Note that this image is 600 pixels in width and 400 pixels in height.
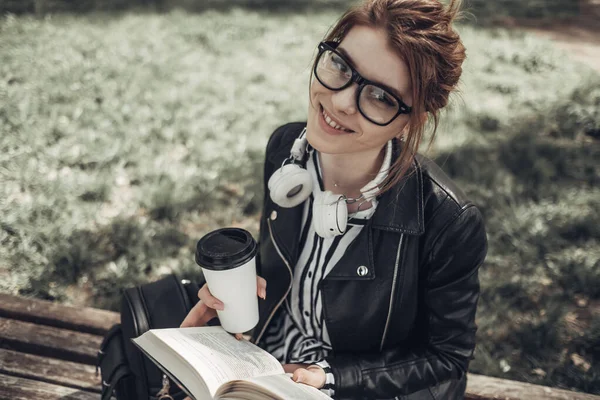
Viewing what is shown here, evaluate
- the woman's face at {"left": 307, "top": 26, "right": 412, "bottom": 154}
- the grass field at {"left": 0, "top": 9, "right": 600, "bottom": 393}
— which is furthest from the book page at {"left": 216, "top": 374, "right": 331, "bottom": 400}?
the grass field at {"left": 0, "top": 9, "right": 600, "bottom": 393}

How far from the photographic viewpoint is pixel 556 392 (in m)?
2.05

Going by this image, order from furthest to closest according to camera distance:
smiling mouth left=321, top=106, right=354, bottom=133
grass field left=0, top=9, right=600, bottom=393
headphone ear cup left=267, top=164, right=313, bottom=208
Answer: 1. grass field left=0, top=9, right=600, bottom=393
2. headphone ear cup left=267, top=164, right=313, bottom=208
3. smiling mouth left=321, top=106, right=354, bottom=133

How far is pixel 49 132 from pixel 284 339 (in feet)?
8.97

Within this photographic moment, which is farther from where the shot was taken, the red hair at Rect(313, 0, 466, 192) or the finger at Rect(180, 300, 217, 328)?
the finger at Rect(180, 300, 217, 328)

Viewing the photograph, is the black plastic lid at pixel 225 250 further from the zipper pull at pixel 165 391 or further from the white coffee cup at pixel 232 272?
the zipper pull at pixel 165 391

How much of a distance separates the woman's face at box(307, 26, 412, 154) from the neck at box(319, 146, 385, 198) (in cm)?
10

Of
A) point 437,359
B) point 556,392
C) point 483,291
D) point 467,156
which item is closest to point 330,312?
point 437,359

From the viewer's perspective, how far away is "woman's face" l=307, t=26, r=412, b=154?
1.46 m

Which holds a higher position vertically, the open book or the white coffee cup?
the white coffee cup

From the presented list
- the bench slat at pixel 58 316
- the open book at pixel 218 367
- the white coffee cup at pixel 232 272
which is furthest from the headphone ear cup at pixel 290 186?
the bench slat at pixel 58 316

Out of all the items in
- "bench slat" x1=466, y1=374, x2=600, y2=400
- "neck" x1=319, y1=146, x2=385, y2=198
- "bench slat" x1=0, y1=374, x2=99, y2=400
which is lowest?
"bench slat" x1=0, y1=374, x2=99, y2=400

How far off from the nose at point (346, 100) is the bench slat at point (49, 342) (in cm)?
147

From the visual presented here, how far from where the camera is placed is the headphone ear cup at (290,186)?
66.7 inches

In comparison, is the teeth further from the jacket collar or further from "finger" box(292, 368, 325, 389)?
"finger" box(292, 368, 325, 389)
